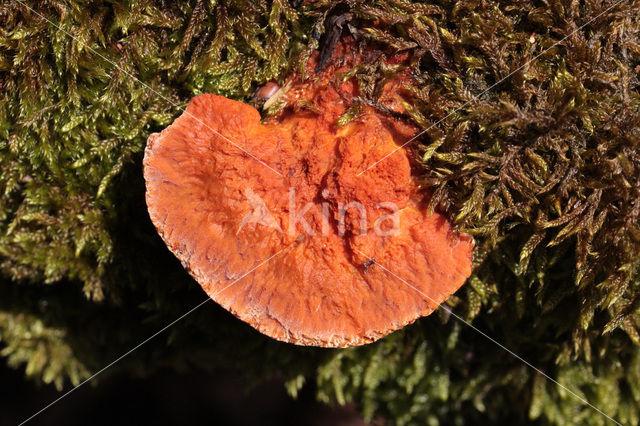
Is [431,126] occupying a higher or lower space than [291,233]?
higher

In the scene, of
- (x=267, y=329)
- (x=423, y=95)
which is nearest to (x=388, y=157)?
(x=423, y=95)

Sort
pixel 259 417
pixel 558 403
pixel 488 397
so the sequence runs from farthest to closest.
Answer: pixel 259 417
pixel 488 397
pixel 558 403

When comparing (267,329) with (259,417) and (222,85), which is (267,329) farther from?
(259,417)
